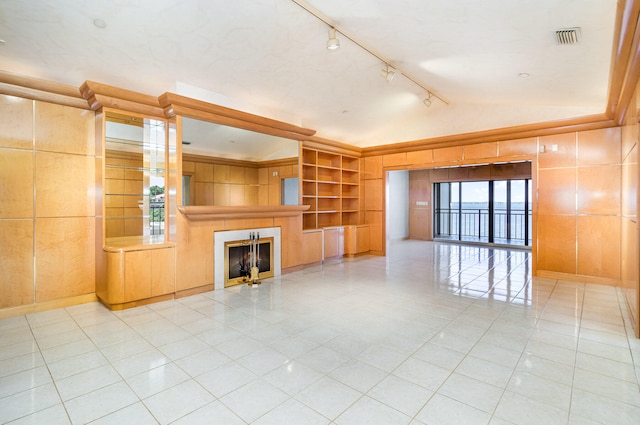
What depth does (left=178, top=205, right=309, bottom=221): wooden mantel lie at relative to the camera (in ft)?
15.1

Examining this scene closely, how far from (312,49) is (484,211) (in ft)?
30.0

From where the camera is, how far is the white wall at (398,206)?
1121cm

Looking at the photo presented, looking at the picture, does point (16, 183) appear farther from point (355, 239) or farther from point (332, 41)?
point (355, 239)

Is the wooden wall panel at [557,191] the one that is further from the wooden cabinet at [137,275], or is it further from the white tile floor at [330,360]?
the wooden cabinet at [137,275]

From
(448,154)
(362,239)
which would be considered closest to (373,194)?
(362,239)

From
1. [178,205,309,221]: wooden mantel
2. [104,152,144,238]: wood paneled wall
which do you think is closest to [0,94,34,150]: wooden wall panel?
[104,152,144,238]: wood paneled wall

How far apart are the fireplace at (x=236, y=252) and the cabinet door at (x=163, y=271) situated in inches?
26.1

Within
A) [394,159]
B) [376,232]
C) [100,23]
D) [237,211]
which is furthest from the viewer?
[376,232]

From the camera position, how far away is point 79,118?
4.32 meters

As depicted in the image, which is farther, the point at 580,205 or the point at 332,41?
the point at 580,205

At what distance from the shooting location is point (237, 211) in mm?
5156

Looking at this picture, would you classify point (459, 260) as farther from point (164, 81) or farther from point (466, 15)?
point (164, 81)

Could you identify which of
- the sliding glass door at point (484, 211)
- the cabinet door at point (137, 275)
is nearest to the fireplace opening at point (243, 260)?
the cabinet door at point (137, 275)

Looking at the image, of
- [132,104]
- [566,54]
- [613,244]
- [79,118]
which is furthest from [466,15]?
[79,118]
